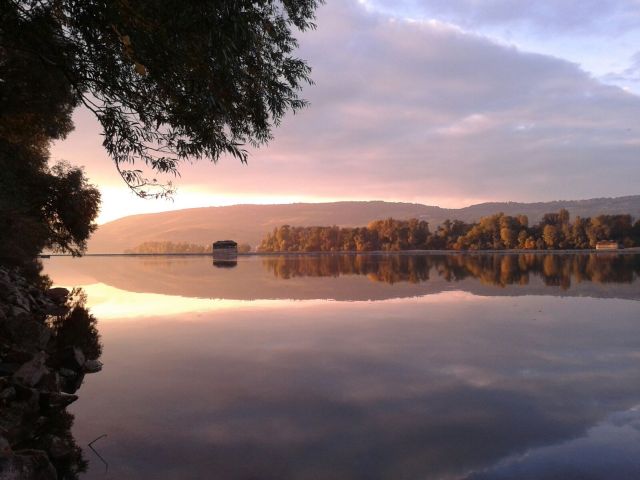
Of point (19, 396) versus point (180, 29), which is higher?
point (180, 29)

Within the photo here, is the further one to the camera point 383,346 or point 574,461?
point 383,346

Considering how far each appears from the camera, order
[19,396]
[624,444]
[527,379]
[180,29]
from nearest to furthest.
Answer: [624,444]
[19,396]
[180,29]
[527,379]

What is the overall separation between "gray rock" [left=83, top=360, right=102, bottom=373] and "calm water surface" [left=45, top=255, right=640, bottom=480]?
264mm

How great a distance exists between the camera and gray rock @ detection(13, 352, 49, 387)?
902cm

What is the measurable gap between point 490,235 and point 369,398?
573 feet

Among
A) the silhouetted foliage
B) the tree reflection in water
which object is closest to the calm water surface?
the silhouetted foliage

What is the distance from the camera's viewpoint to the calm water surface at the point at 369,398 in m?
6.88

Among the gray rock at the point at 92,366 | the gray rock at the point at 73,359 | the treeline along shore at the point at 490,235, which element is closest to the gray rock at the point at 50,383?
the gray rock at the point at 73,359

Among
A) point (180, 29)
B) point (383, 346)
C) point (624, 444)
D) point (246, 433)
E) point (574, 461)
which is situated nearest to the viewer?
point (574, 461)

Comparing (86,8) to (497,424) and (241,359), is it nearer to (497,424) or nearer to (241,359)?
(241,359)

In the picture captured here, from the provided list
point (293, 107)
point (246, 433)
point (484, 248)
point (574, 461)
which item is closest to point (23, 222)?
point (293, 107)

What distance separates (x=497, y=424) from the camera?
8031 millimetres

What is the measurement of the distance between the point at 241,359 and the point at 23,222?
1968 cm

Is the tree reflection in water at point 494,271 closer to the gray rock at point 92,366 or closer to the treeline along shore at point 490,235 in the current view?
the gray rock at point 92,366
